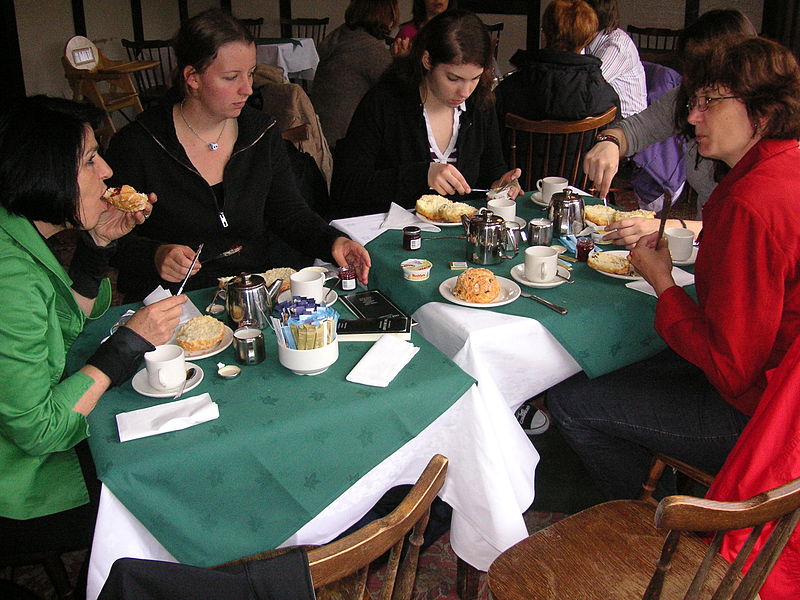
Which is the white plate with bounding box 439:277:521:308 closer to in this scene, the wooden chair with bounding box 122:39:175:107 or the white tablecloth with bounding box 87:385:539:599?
the white tablecloth with bounding box 87:385:539:599

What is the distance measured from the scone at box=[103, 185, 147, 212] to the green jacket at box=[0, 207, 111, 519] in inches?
18.0

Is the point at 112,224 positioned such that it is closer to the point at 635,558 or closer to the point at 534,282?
the point at 534,282

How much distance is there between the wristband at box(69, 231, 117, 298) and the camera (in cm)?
179

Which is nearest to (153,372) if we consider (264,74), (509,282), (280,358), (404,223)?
(280,358)

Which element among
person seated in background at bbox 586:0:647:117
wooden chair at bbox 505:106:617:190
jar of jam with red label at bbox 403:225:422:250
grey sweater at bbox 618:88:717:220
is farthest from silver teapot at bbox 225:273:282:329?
person seated in background at bbox 586:0:647:117

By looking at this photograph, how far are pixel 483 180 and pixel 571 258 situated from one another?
3.51 feet

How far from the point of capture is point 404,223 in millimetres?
2346

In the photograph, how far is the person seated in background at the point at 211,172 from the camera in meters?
2.08

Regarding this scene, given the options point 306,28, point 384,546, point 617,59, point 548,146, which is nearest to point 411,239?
point 384,546

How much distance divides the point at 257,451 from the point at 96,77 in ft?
19.3

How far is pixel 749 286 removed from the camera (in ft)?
4.66

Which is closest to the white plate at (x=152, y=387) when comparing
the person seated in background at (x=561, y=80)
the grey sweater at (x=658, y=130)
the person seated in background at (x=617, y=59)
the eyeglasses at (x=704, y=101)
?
the eyeglasses at (x=704, y=101)

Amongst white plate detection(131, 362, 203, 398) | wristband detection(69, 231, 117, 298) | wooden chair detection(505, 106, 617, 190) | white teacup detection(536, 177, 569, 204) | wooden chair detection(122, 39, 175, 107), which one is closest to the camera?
white plate detection(131, 362, 203, 398)

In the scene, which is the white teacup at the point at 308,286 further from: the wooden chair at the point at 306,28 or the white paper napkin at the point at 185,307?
the wooden chair at the point at 306,28
